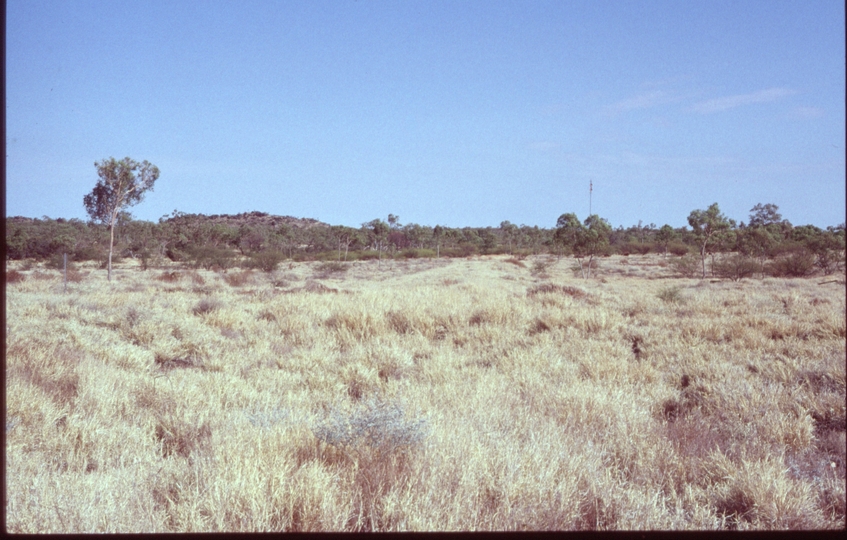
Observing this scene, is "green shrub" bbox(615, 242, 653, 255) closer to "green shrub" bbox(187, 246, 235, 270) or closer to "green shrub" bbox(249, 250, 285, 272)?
"green shrub" bbox(249, 250, 285, 272)

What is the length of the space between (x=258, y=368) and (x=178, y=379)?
3.62 feet

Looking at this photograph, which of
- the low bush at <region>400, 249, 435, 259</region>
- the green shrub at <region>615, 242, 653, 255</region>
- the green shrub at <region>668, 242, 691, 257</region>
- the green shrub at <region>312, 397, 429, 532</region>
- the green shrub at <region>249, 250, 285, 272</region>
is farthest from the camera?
the low bush at <region>400, 249, 435, 259</region>

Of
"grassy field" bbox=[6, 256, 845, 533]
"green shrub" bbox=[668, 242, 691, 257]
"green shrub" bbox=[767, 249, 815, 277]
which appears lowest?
"grassy field" bbox=[6, 256, 845, 533]

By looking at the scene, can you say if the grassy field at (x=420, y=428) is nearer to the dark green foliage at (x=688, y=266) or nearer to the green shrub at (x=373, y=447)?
the green shrub at (x=373, y=447)

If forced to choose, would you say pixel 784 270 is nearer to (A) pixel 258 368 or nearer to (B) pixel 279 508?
(A) pixel 258 368

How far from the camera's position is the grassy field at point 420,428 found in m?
2.71

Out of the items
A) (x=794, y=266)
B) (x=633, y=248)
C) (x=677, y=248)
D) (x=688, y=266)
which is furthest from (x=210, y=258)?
(x=633, y=248)

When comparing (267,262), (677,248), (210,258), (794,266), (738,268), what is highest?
(677,248)

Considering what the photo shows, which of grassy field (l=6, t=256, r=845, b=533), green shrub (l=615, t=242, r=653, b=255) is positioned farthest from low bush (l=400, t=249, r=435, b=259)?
grassy field (l=6, t=256, r=845, b=533)

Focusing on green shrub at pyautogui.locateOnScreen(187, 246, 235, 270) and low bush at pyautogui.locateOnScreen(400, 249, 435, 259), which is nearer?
green shrub at pyautogui.locateOnScreen(187, 246, 235, 270)

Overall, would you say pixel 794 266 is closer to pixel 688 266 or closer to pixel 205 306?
pixel 688 266

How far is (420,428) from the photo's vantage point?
11.8 feet

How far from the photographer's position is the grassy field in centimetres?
271

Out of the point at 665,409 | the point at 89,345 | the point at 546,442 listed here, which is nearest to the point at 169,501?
the point at 546,442
